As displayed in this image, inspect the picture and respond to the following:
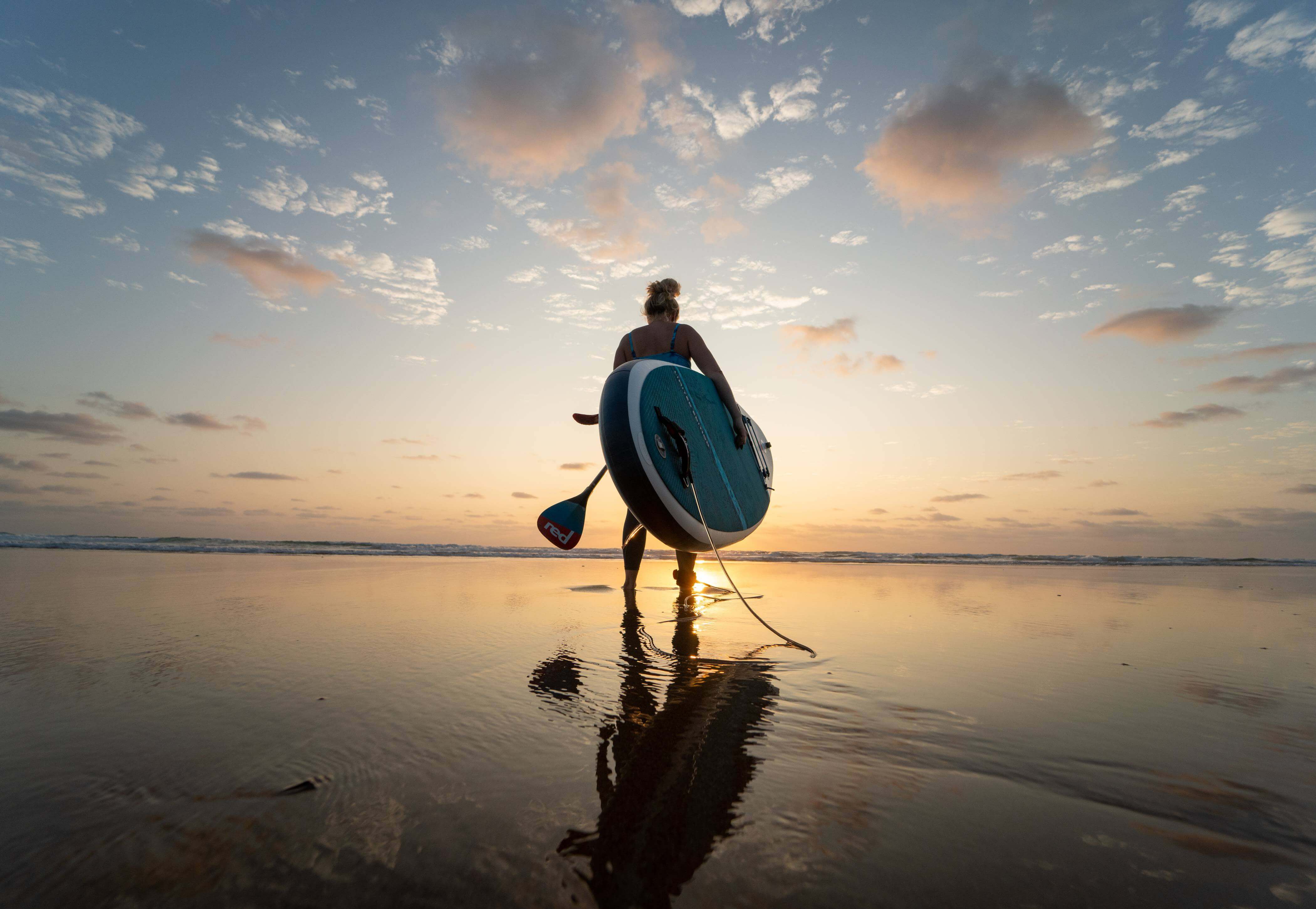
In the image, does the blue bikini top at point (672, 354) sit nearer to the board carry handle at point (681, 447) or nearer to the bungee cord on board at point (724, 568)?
the board carry handle at point (681, 447)

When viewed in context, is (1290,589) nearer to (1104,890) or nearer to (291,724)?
(1104,890)

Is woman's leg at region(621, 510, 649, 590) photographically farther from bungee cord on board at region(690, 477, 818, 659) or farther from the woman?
bungee cord on board at region(690, 477, 818, 659)

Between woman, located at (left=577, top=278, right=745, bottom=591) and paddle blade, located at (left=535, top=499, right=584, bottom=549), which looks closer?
woman, located at (left=577, top=278, right=745, bottom=591)

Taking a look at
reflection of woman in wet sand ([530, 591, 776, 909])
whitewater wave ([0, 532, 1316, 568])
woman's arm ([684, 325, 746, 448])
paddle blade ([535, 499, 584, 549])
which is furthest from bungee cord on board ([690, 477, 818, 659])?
whitewater wave ([0, 532, 1316, 568])

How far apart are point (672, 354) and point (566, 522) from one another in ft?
6.29

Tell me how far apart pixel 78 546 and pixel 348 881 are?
75.6 feet

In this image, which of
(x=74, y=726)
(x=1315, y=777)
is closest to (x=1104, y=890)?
(x=1315, y=777)

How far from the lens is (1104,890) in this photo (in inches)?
39.5

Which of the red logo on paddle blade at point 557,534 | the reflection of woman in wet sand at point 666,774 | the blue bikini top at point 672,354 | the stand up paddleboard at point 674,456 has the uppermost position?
the blue bikini top at point 672,354

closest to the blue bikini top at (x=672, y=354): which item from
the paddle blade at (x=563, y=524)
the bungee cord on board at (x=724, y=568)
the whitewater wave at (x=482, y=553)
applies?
the bungee cord on board at (x=724, y=568)

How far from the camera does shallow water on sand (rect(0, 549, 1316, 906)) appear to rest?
39.6 inches

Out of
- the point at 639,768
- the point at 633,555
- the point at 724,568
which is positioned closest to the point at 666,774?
the point at 639,768

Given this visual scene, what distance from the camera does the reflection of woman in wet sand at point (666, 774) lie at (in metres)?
1.02

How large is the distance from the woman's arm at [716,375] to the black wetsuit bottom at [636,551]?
1.24 m
